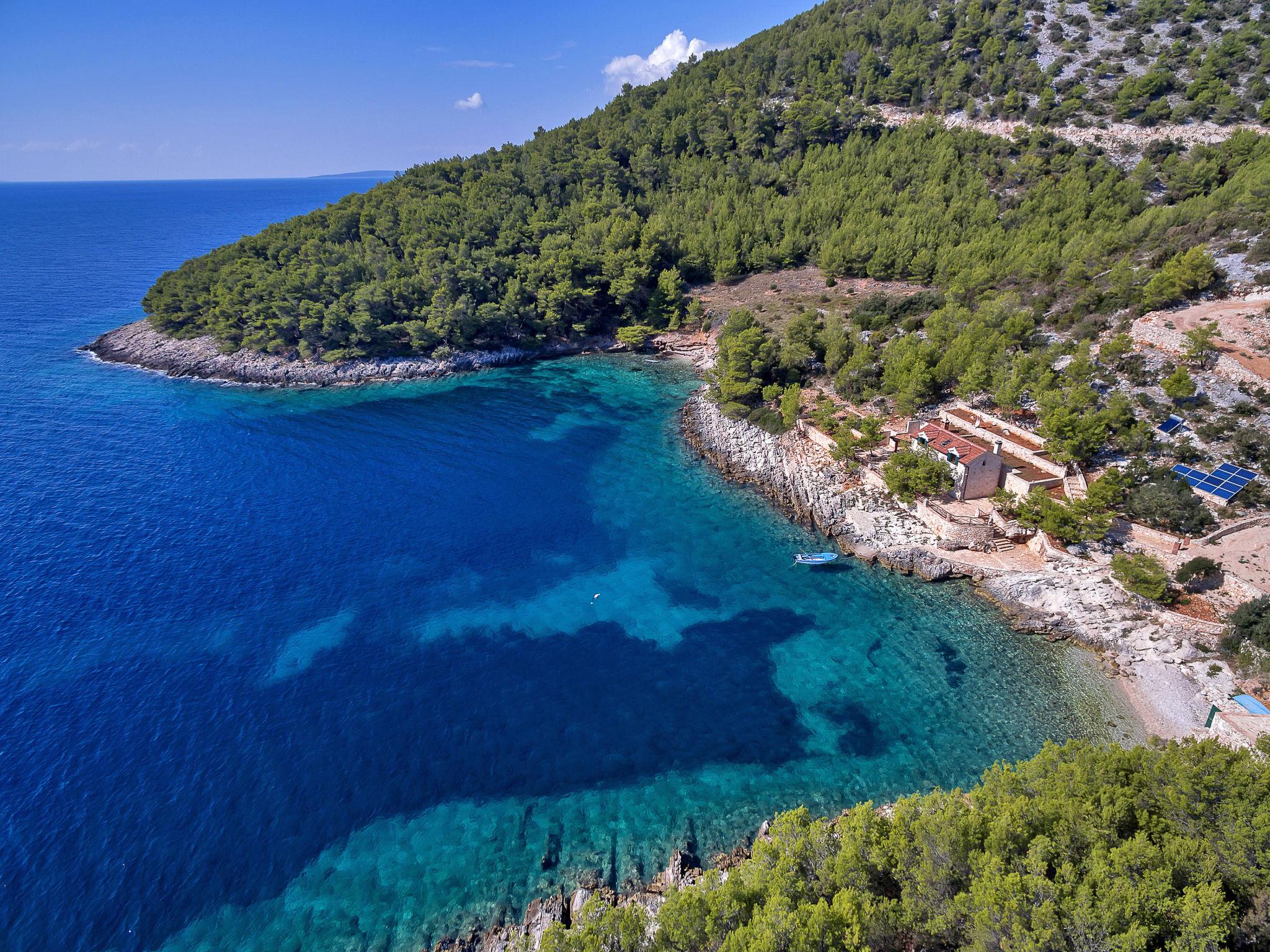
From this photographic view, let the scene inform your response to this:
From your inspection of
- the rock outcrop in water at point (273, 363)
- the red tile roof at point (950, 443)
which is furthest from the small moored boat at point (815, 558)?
the rock outcrop in water at point (273, 363)

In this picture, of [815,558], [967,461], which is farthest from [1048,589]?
[815,558]

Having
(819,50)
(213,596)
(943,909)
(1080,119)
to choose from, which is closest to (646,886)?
(943,909)

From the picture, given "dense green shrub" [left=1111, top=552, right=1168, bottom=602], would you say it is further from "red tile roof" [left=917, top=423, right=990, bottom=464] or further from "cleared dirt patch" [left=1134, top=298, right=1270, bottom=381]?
"cleared dirt patch" [left=1134, top=298, right=1270, bottom=381]

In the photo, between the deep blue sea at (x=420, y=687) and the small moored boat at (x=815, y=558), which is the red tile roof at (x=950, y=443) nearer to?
the deep blue sea at (x=420, y=687)

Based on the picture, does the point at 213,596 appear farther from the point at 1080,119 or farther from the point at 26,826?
the point at 1080,119

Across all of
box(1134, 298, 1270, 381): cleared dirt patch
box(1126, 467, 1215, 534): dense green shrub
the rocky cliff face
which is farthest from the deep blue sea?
box(1134, 298, 1270, 381): cleared dirt patch

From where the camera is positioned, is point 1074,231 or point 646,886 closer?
point 646,886
